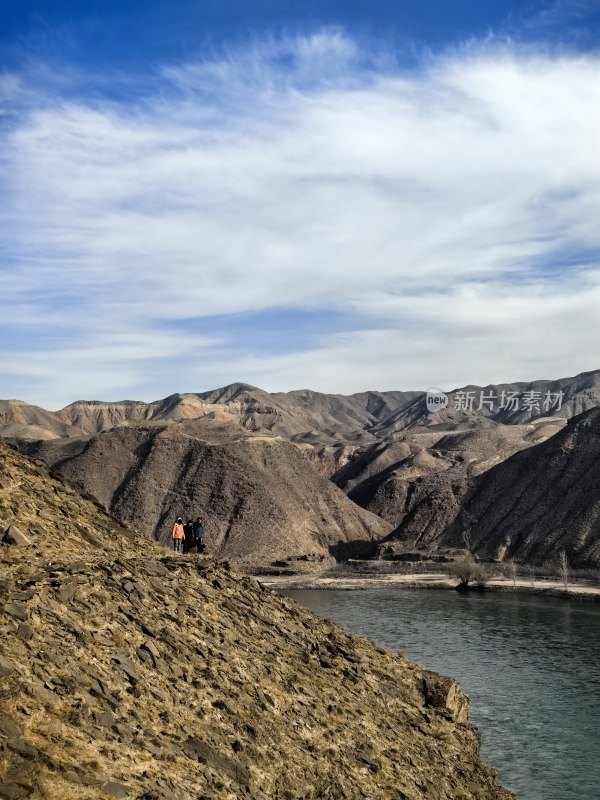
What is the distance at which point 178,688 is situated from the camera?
19.0 meters

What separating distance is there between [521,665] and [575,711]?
1089 cm

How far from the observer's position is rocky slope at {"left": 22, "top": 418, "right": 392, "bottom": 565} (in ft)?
381

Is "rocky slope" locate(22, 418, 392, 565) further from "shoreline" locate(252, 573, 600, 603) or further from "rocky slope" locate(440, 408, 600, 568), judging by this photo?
"rocky slope" locate(440, 408, 600, 568)

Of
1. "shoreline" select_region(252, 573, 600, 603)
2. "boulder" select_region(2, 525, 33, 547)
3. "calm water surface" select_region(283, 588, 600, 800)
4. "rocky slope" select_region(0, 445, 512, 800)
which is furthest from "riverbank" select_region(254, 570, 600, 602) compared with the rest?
"boulder" select_region(2, 525, 33, 547)

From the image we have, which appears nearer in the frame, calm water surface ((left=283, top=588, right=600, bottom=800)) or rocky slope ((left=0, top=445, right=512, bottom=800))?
rocky slope ((left=0, top=445, right=512, bottom=800))

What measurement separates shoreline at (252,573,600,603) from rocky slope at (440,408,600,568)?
6883 mm

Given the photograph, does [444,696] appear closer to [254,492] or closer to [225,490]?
[254,492]

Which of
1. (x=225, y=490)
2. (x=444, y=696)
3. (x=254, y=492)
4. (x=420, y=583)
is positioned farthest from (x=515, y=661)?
(x=225, y=490)

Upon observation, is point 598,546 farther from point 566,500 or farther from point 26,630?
point 26,630

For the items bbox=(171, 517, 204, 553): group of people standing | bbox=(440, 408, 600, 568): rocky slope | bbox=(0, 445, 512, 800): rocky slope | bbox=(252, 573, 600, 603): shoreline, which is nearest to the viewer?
bbox=(0, 445, 512, 800): rocky slope

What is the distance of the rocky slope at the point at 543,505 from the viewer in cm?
9862

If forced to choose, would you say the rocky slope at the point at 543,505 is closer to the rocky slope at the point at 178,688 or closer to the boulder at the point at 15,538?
the rocky slope at the point at 178,688

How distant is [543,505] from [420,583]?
2125 cm

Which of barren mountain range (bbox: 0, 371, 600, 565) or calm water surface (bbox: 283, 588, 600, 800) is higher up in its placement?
barren mountain range (bbox: 0, 371, 600, 565)
